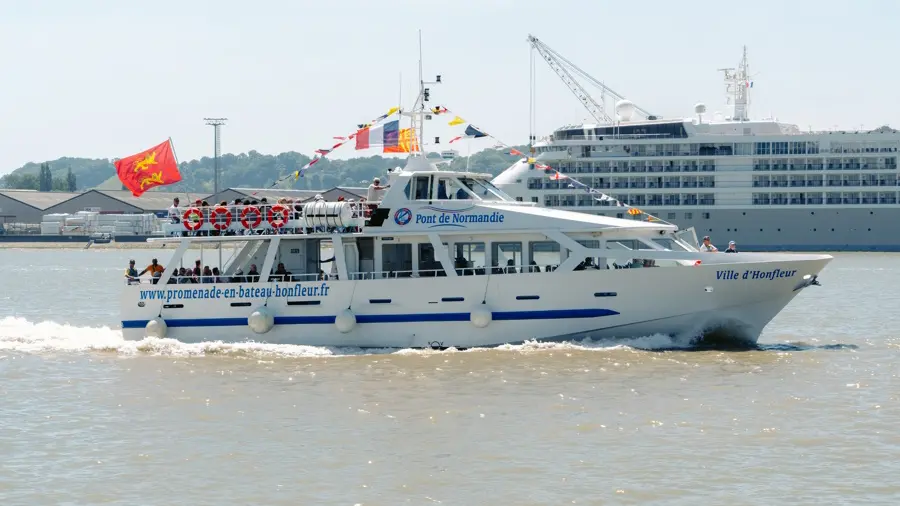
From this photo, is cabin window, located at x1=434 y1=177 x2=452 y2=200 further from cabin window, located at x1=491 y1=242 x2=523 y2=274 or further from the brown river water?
the brown river water

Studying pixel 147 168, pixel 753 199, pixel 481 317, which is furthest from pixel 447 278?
pixel 753 199

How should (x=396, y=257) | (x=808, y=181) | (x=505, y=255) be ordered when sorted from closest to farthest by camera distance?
(x=505, y=255)
(x=396, y=257)
(x=808, y=181)

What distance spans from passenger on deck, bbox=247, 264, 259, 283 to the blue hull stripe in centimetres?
95

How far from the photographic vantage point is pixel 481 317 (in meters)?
24.6

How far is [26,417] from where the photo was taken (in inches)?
757

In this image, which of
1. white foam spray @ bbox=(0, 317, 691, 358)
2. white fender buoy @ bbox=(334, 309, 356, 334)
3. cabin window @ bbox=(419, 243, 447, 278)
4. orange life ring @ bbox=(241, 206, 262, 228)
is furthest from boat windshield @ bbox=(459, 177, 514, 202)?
orange life ring @ bbox=(241, 206, 262, 228)

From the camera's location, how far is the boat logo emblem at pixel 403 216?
25641 mm

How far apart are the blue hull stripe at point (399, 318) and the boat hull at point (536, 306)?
0.02 meters

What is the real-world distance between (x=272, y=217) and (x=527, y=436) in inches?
424

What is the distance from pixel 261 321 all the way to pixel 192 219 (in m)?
3.09

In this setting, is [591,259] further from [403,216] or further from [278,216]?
[278,216]

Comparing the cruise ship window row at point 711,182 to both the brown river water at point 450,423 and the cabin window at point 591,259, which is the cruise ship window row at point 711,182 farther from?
the cabin window at point 591,259

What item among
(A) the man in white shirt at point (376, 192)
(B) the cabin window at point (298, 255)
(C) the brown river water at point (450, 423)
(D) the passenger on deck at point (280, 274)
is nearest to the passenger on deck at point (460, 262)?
(C) the brown river water at point (450, 423)

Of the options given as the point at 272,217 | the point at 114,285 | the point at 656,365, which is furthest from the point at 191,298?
the point at 114,285
